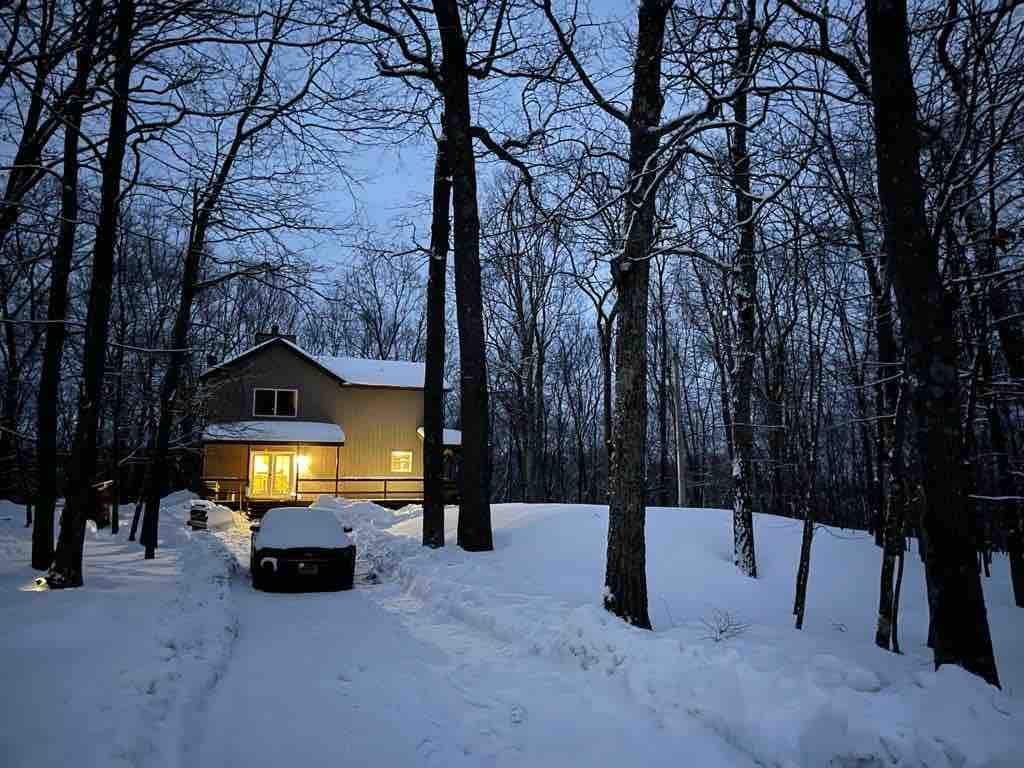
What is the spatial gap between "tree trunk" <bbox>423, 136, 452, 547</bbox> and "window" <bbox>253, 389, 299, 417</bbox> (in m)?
19.1

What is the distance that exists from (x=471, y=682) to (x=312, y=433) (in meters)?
25.3

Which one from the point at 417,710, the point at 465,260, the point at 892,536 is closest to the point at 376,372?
the point at 465,260

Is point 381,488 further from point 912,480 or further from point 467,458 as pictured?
point 912,480

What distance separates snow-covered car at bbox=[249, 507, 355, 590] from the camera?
10.7 metres

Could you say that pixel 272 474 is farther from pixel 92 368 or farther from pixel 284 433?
pixel 92 368

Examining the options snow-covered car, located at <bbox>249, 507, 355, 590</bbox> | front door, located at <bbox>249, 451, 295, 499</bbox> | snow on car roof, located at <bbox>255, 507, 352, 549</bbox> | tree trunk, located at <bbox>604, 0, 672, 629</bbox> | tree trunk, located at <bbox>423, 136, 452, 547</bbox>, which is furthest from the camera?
front door, located at <bbox>249, 451, 295, 499</bbox>

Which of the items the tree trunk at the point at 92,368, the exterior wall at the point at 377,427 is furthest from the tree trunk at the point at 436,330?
the exterior wall at the point at 377,427

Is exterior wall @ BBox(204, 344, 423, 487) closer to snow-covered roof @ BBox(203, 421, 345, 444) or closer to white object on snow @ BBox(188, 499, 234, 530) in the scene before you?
snow-covered roof @ BBox(203, 421, 345, 444)

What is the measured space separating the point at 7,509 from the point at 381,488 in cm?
1463

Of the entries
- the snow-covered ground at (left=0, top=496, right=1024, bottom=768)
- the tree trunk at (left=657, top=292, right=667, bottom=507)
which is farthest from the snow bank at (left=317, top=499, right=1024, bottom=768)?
the tree trunk at (left=657, top=292, right=667, bottom=507)

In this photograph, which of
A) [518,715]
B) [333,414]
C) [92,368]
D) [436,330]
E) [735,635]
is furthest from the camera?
[333,414]

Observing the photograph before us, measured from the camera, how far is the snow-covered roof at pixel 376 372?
3169 cm

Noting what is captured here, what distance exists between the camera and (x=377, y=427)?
31938 millimetres

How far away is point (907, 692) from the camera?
13.5 feet
